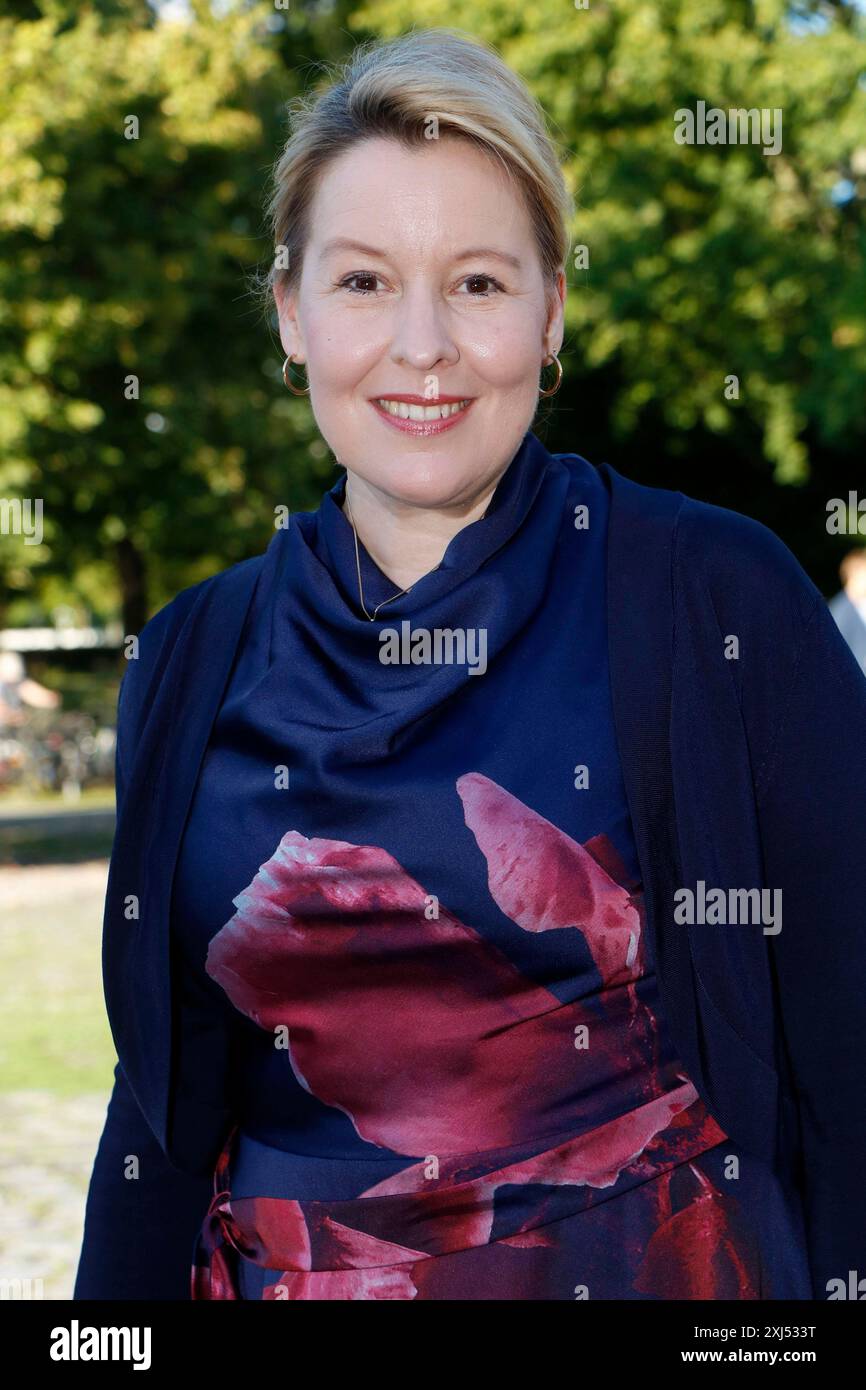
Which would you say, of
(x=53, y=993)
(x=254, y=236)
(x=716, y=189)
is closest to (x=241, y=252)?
(x=254, y=236)

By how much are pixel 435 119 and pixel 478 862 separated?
0.89m

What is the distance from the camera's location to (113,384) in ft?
59.3

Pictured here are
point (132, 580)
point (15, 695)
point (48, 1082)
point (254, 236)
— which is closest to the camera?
point (48, 1082)

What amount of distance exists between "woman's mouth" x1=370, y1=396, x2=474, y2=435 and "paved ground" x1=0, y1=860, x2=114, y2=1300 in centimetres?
338

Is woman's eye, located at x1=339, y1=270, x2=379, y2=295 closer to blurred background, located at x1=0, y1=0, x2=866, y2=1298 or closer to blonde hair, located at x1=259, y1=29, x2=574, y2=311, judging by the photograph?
blonde hair, located at x1=259, y1=29, x2=574, y2=311

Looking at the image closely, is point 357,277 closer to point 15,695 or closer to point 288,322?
point 288,322

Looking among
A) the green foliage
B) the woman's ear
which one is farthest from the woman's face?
the green foliage

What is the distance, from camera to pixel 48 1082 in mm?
8359

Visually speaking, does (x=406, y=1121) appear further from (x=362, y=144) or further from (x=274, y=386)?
(x=274, y=386)

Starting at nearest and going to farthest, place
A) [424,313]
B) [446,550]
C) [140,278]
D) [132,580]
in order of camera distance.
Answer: [424,313], [446,550], [140,278], [132,580]

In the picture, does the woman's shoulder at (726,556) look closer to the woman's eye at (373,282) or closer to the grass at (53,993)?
the woman's eye at (373,282)

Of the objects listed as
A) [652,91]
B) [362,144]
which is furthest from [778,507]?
[362,144]

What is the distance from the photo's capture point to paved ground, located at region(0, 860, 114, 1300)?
617 centimetres

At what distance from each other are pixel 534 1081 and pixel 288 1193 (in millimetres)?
324
